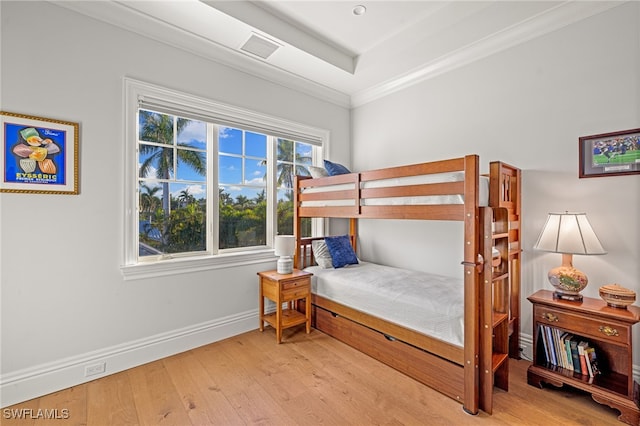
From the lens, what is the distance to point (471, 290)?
69.6 inches

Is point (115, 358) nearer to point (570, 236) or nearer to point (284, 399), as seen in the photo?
point (284, 399)

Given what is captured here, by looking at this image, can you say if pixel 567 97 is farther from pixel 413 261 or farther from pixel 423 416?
pixel 423 416

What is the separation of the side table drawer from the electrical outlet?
3166mm

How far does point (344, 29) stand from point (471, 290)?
98.0 inches

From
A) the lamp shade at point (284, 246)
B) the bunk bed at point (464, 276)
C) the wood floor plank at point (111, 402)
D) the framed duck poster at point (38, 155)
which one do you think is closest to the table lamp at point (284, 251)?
the lamp shade at point (284, 246)

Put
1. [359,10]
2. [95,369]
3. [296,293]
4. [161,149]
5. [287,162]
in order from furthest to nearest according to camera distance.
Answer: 1. [287,162]
2. [296,293]
3. [161,149]
4. [359,10]
5. [95,369]

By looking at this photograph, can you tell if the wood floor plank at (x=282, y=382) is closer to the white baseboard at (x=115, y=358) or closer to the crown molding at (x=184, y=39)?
the white baseboard at (x=115, y=358)

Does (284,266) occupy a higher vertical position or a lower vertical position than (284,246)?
lower

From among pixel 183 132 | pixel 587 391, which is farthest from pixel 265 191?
pixel 587 391

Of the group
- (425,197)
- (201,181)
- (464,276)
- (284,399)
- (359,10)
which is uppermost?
(359,10)

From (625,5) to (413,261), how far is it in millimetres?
2560

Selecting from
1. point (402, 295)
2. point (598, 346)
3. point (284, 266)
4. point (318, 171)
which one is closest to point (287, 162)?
point (318, 171)

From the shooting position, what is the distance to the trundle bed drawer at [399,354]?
1.87m

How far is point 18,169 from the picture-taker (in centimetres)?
185
